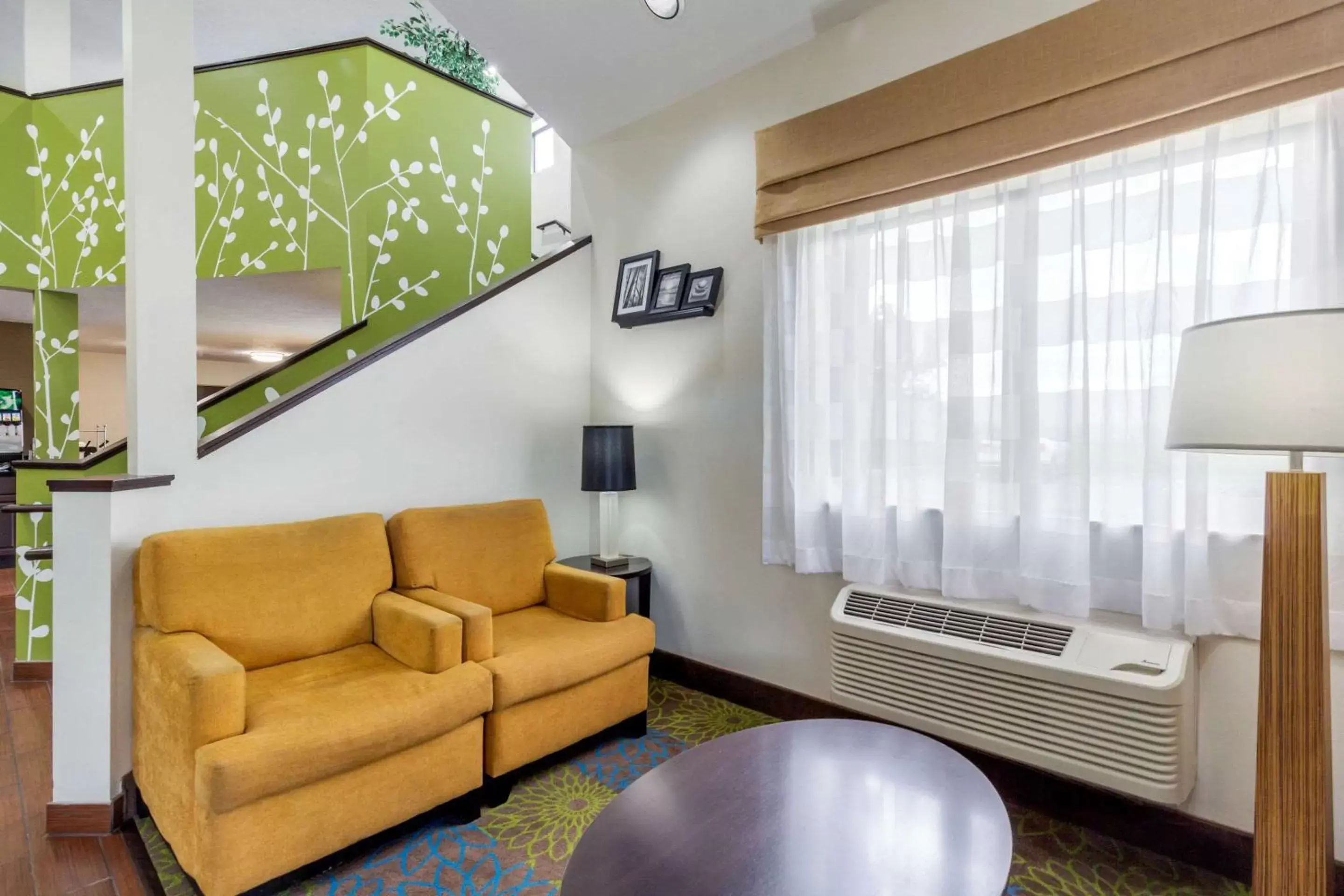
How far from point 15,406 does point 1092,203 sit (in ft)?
31.7

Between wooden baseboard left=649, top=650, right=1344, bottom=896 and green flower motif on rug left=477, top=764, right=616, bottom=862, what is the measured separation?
3.30 ft

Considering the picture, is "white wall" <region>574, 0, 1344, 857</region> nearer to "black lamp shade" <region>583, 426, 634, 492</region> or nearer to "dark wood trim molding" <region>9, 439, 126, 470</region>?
"black lamp shade" <region>583, 426, 634, 492</region>

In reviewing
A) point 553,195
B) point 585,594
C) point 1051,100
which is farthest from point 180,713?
point 553,195

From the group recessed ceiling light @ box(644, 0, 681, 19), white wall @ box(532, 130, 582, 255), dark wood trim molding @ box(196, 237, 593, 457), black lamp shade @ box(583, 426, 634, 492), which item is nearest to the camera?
dark wood trim molding @ box(196, 237, 593, 457)

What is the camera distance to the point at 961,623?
217cm

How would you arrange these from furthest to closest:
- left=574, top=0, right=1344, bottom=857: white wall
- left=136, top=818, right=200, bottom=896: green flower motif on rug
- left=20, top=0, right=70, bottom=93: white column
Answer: left=20, top=0, right=70, bottom=93: white column, left=574, top=0, right=1344, bottom=857: white wall, left=136, top=818, right=200, bottom=896: green flower motif on rug

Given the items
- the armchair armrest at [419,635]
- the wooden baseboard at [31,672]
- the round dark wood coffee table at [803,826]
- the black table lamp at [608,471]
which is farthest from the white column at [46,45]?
the round dark wood coffee table at [803,826]

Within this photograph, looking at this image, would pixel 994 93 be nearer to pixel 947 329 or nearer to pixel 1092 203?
pixel 1092 203

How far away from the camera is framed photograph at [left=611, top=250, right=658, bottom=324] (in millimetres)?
3211

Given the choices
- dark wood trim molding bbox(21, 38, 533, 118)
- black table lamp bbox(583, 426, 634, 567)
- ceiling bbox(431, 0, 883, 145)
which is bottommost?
black table lamp bbox(583, 426, 634, 567)

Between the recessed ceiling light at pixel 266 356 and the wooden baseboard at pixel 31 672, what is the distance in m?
5.20

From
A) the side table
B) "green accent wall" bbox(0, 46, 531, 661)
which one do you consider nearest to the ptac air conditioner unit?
the side table

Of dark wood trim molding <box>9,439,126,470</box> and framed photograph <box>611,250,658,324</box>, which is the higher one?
framed photograph <box>611,250,658,324</box>

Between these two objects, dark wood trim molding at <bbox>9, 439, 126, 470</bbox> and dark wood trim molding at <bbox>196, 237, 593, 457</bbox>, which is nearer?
dark wood trim molding at <bbox>196, 237, 593, 457</bbox>
